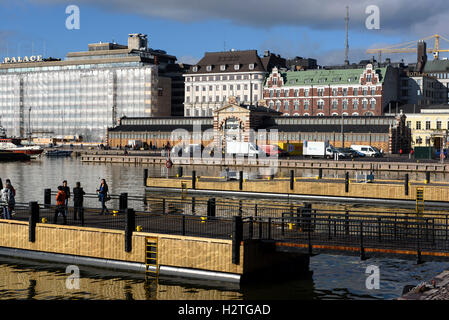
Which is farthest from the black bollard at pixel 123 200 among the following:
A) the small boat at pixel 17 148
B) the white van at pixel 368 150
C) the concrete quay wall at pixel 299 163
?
the small boat at pixel 17 148

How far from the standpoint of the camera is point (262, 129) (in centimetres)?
14538

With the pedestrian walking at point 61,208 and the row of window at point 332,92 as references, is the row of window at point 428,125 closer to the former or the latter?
the row of window at point 332,92

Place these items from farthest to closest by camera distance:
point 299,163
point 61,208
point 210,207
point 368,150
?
1. point 368,150
2. point 299,163
3. point 210,207
4. point 61,208

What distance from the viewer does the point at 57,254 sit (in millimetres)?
30766

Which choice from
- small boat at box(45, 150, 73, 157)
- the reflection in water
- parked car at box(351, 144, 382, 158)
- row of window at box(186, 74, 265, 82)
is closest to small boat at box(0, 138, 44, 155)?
small boat at box(45, 150, 73, 157)

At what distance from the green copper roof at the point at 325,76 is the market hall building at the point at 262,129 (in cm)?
1627

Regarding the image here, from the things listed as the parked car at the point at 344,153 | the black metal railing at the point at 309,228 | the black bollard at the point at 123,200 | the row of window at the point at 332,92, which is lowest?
the black metal railing at the point at 309,228

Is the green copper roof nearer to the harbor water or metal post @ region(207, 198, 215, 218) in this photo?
metal post @ region(207, 198, 215, 218)

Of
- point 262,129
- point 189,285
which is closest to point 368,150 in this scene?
point 262,129

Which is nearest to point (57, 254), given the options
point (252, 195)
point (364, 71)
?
point (252, 195)

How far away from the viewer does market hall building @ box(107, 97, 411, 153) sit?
133 metres

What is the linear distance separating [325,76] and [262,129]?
37270 mm

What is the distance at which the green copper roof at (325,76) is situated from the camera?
547 feet

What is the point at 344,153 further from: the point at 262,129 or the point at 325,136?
the point at 262,129
